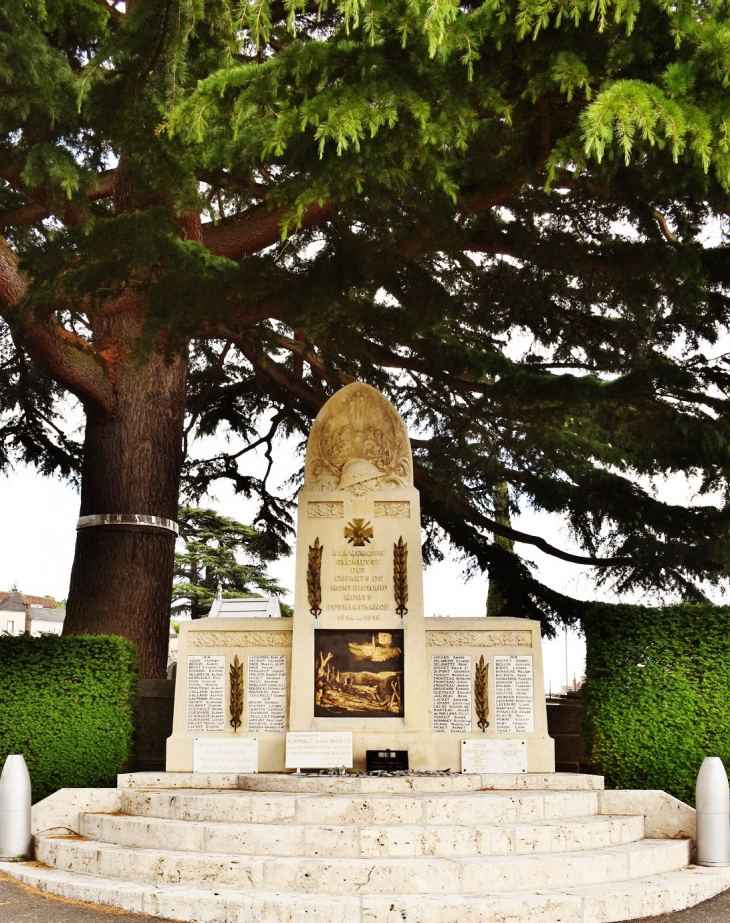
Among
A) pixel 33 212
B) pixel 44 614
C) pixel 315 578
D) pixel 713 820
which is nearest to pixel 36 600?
pixel 44 614

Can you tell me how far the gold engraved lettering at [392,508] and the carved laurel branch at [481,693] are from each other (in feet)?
5.12

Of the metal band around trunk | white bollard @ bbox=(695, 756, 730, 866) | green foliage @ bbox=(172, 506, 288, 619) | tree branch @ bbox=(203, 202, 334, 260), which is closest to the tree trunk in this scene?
the metal band around trunk

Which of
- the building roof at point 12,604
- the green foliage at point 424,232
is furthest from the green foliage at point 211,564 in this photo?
the building roof at point 12,604

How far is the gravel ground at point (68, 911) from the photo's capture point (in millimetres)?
5559

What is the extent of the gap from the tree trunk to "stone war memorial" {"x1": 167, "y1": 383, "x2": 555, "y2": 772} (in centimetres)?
206

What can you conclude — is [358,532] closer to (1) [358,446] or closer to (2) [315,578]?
(2) [315,578]

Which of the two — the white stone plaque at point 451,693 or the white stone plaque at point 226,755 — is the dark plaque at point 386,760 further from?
the white stone plaque at point 226,755

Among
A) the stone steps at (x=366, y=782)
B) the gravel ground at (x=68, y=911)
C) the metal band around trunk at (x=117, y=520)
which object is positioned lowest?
the gravel ground at (x=68, y=911)

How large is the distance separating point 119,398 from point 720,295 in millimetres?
7058

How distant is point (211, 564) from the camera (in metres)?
24.9

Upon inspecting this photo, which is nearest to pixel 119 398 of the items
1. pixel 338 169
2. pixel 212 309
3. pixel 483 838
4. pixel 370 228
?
pixel 212 309

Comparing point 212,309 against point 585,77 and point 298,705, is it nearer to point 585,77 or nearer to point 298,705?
point 298,705

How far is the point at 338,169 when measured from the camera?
19.9 ft

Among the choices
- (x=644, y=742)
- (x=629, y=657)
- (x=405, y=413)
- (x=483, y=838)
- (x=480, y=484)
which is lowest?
(x=483, y=838)
